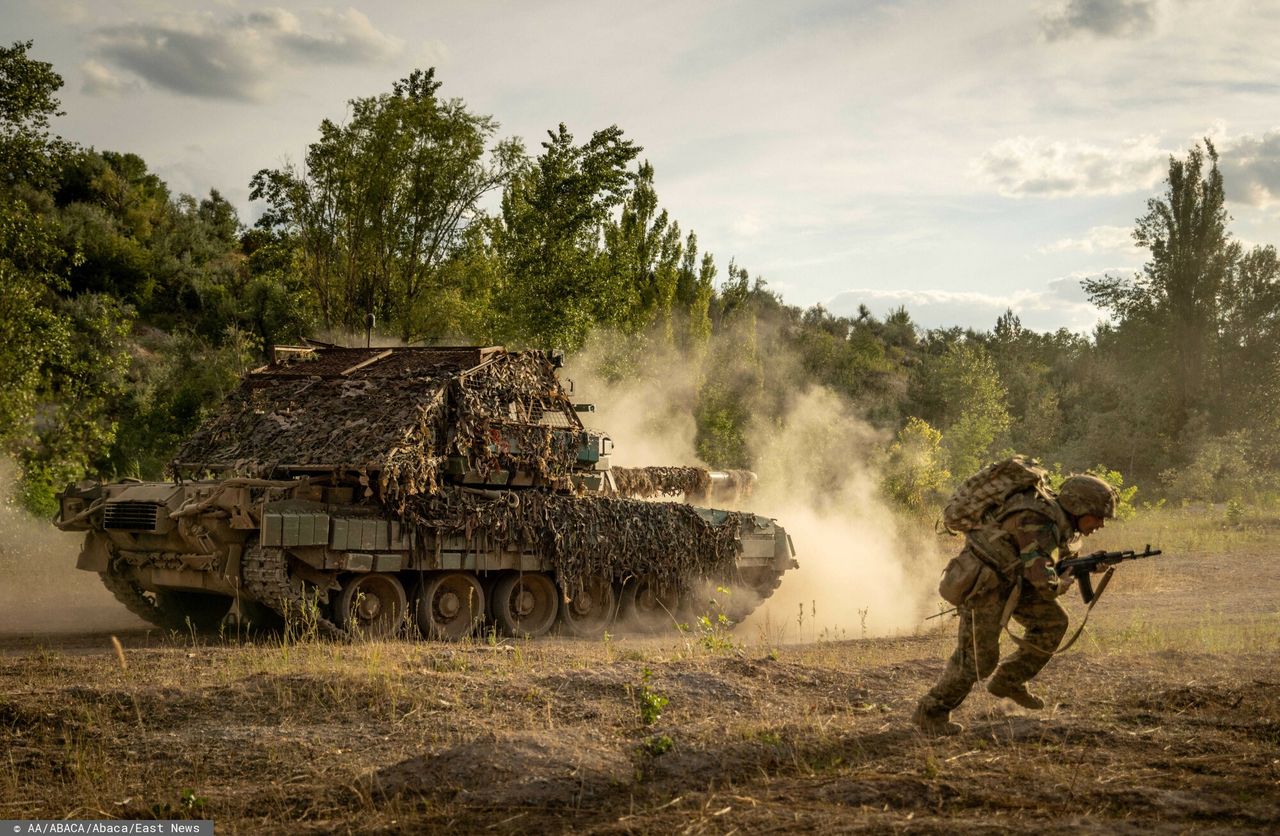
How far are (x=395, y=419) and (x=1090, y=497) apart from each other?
744 cm

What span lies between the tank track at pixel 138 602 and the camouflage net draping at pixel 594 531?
3188 millimetres

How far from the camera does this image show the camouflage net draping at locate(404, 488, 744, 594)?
507 inches

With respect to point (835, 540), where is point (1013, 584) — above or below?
above

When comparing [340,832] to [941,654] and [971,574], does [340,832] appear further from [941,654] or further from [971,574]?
[941,654]

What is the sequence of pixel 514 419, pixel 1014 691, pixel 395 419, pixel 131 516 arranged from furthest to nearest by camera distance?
pixel 514 419 < pixel 395 419 < pixel 131 516 < pixel 1014 691

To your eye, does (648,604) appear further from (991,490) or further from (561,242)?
(561,242)

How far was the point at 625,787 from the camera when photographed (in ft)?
20.8

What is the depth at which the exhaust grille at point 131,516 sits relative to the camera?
1173 cm

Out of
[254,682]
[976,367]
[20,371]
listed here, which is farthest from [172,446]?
[976,367]

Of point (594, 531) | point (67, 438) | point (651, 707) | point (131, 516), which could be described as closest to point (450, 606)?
point (594, 531)

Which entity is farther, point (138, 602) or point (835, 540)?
point (835, 540)

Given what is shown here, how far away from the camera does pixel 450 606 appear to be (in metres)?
13.3

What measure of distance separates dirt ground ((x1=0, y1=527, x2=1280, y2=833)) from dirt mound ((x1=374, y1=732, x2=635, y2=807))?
0.02 m

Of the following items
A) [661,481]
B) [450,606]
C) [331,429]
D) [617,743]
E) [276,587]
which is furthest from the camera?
[661,481]
